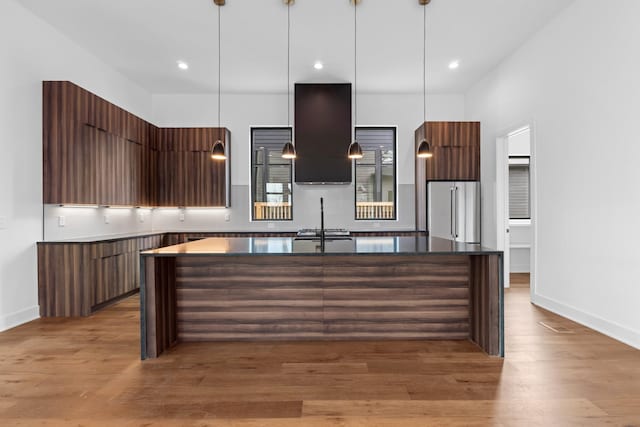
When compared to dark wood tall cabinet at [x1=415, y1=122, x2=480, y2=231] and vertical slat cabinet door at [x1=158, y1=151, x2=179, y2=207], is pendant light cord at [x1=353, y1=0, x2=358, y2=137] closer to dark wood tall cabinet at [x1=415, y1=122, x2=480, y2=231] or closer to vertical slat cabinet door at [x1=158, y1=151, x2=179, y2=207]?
dark wood tall cabinet at [x1=415, y1=122, x2=480, y2=231]

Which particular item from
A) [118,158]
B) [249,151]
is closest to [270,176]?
[249,151]

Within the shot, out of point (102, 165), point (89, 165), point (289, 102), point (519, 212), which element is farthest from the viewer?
point (519, 212)

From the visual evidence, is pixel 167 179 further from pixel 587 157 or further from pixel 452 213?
pixel 587 157

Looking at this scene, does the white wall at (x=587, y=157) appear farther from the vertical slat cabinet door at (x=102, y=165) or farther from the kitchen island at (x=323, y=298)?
the vertical slat cabinet door at (x=102, y=165)

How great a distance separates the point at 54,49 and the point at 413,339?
5.01 m

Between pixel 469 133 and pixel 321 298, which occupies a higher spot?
pixel 469 133

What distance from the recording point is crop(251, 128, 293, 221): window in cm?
669

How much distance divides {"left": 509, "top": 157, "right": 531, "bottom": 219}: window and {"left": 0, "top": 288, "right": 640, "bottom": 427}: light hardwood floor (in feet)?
12.9

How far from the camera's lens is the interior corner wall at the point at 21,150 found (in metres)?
3.64

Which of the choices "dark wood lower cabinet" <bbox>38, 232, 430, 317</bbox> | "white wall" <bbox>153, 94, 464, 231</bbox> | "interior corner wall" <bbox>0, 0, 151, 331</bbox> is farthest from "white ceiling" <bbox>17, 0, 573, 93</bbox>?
"dark wood lower cabinet" <bbox>38, 232, 430, 317</bbox>

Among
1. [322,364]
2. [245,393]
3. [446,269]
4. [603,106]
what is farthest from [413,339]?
[603,106]

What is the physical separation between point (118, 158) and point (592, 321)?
19.0 feet

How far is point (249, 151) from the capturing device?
21.7 ft

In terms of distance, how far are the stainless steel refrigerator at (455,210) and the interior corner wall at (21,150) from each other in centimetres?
512
